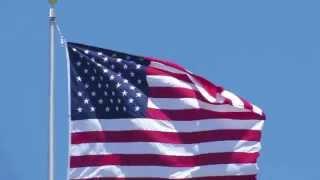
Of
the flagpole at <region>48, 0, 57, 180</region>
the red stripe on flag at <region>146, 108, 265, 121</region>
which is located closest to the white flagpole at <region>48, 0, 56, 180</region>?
the flagpole at <region>48, 0, 57, 180</region>

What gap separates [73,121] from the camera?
3131 centimetres

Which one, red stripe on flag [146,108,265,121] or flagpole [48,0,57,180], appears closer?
flagpole [48,0,57,180]

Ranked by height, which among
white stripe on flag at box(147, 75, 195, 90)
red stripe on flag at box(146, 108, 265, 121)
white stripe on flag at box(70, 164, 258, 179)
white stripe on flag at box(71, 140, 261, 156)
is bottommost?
white stripe on flag at box(70, 164, 258, 179)

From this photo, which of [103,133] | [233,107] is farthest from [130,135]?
[233,107]

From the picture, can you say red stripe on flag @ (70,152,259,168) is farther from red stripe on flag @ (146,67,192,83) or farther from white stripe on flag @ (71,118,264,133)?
red stripe on flag @ (146,67,192,83)

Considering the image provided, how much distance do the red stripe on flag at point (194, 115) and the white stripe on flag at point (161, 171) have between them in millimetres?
1129

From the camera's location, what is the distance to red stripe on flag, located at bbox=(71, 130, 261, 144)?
103ft

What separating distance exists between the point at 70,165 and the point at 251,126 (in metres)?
4.48

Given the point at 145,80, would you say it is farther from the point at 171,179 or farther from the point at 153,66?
the point at 171,179

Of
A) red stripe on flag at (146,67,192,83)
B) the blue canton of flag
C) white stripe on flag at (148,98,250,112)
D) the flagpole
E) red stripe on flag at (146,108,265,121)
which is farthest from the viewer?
red stripe on flag at (146,67,192,83)

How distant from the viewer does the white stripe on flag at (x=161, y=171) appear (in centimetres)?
3120

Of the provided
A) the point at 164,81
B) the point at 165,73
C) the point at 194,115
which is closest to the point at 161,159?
the point at 194,115

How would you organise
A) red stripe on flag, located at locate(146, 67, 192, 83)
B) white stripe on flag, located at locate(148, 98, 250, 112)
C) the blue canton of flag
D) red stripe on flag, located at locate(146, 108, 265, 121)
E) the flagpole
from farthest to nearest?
red stripe on flag, located at locate(146, 67, 192, 83), white stripe on flag, located at locate(148, 98, 250, 112), red stripe on flag, located at locate(146, 108, 265, 121), the blue canton of flag, the flagpole

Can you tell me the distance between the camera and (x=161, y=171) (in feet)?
104
